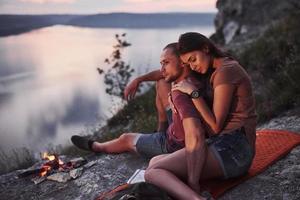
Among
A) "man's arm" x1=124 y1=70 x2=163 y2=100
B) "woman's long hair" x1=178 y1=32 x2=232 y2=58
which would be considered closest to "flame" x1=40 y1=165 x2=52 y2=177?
"man's arm" x1=124 y1=70 x2=163 y2=100

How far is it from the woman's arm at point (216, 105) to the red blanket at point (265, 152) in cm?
59

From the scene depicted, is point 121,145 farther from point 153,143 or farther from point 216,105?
point 216,105

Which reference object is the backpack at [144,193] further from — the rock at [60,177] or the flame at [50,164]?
the flame at [50,164]

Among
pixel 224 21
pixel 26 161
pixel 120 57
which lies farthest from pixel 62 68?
pixel 26 161

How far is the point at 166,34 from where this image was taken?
171ft

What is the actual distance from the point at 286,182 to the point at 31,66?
37.7 metres

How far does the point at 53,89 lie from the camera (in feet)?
98.7

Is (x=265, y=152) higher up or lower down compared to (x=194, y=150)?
lower down

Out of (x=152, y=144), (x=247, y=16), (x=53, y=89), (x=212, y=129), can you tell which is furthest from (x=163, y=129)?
(x=53, y=89)

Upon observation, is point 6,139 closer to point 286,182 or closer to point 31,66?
point 286,182

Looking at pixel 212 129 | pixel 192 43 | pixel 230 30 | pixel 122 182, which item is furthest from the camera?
pixel 230 30

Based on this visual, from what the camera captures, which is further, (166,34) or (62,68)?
(166,34)

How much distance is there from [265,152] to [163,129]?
1064 millimetres

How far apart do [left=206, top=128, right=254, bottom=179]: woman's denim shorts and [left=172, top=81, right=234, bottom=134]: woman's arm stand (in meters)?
0.10
